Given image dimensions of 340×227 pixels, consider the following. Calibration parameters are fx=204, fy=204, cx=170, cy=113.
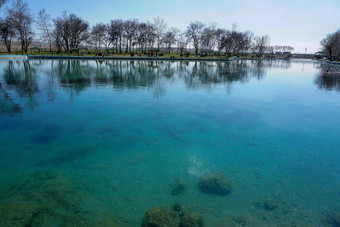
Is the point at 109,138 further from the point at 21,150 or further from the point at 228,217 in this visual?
the point at 228,217

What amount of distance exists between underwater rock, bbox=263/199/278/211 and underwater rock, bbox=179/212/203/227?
144cm

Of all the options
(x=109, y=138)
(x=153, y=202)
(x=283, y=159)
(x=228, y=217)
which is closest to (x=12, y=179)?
(x=109, y=138)

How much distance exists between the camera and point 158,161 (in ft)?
18.5

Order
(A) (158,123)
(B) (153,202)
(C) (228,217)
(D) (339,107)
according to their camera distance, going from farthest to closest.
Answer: (D) (339,107) → (A) (158,123) → (B) (153,202) → (C) (228,217)

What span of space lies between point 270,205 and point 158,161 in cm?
284

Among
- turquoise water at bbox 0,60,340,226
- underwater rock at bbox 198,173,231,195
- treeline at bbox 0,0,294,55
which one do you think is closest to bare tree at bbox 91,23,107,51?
treeline at bbox 0,0,294,55

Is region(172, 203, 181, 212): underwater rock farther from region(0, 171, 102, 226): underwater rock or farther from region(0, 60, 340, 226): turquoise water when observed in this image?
region(0, 171, 102, 226): underwater rock

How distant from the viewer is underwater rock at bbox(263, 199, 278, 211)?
406 cm

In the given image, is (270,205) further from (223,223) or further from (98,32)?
(98,32)

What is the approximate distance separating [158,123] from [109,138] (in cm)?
215

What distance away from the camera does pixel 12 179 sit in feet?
15.1

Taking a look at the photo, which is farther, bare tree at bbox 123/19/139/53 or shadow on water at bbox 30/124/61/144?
bare tree at bbox 123/19/139/53

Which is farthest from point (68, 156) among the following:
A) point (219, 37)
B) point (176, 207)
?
point (219, 37)

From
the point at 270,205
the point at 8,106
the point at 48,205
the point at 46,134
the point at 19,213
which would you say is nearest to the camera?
the point at 19,213
